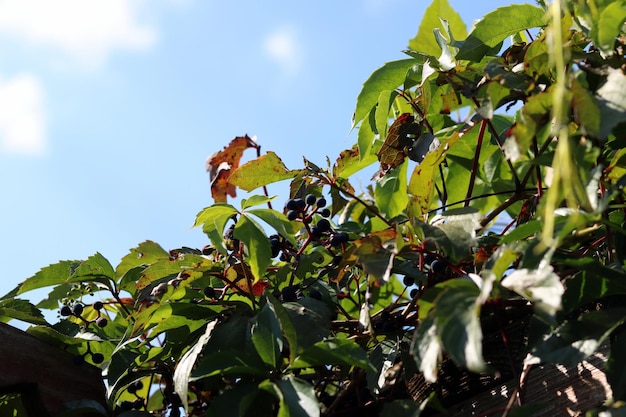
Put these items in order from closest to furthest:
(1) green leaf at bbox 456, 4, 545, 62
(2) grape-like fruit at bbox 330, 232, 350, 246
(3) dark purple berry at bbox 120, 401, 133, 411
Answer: (1) green leaf at bbox 456, 4, 545, 62, (2) grape-like fruit at bbox 330, 232, 350, 246, (3) dark purple berry at bbox 120, 401, 133, 411

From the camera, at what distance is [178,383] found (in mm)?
1145

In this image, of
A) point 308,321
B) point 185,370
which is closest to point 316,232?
point 308,321

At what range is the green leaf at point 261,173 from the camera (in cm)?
138

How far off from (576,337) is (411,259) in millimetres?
351

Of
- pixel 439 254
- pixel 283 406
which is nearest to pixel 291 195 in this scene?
pixel 439 254

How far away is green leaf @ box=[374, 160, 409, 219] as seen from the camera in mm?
1311

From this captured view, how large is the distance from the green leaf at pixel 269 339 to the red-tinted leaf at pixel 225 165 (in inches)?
16.2

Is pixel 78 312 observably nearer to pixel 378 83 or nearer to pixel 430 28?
pixel 378 83

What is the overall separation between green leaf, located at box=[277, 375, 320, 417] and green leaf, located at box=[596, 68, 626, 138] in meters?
0.48

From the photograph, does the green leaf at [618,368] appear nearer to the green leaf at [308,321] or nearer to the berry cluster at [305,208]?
the green leaf at [308,321]

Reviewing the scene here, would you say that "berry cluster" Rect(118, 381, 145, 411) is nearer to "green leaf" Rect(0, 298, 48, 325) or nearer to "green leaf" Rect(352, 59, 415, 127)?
"green leaf" Rect(0, 298, 48, 325)

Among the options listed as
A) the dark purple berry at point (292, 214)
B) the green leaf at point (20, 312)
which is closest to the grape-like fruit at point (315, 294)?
the dark purple berry at point (292, 214)

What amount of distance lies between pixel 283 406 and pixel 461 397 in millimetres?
325

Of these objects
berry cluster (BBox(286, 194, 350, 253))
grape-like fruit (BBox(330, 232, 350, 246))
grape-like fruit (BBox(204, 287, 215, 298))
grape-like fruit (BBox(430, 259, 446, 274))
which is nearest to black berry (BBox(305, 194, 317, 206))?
berry cluster (BBox(286, 194, 350, 253))
